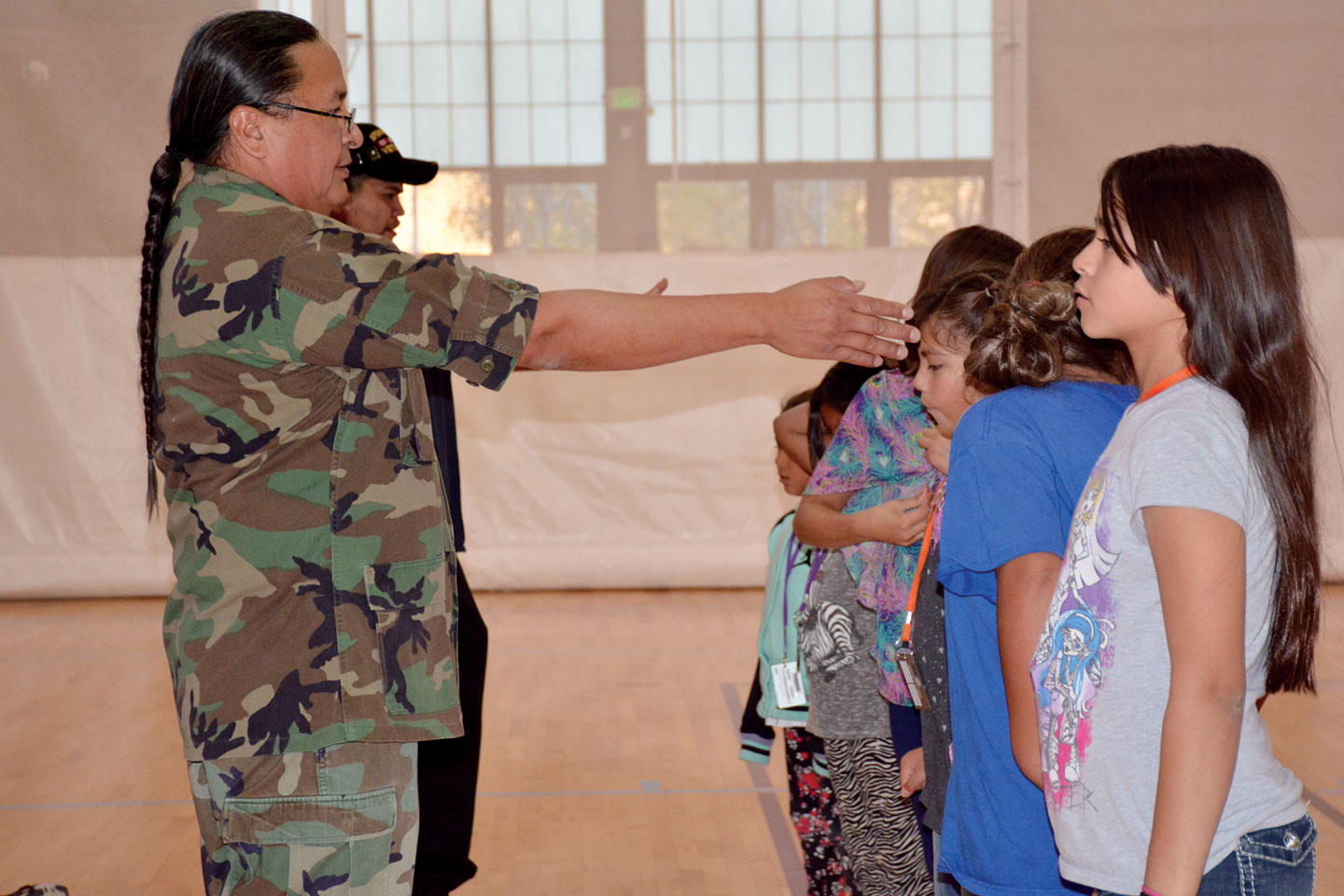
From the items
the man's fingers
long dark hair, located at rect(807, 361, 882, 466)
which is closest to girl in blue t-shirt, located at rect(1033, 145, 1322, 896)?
the man's fingers

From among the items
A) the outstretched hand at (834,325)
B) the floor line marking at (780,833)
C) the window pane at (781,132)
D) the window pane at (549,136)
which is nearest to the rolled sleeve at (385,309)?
the outstretched hand at (834,325)

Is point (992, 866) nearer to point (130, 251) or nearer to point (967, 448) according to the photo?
point (967, 448)

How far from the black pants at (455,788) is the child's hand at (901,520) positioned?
3.00 ft

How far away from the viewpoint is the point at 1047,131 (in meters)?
6.30

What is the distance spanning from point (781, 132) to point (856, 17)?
671mm

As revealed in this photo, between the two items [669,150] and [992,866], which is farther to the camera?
[669,150]

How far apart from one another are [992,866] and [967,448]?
464 mm

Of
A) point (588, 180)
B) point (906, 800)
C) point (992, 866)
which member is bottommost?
point (906, 800)

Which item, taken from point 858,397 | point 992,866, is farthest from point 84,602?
point 992,866

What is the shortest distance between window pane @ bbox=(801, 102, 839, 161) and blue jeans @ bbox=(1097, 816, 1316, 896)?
5700 mm

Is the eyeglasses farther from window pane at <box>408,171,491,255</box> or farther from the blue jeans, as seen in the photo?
window pane at <box>408,171,491,255</box>

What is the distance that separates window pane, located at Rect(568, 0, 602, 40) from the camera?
20.9ft

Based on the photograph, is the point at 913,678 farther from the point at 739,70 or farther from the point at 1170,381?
the point at 739,70

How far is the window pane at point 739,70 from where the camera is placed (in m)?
6.41
